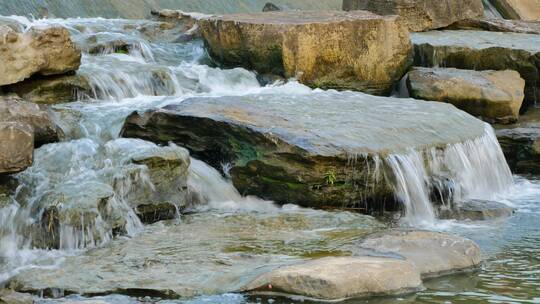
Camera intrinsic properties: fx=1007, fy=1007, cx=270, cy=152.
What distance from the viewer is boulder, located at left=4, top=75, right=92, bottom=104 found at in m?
8.66

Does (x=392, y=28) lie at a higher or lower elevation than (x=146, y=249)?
higher

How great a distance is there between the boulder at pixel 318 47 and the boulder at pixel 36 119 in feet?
9.67

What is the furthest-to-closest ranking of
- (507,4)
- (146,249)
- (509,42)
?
(507,4), (509,42), (146,249)

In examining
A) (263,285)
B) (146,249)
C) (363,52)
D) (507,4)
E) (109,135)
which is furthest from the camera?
(507,4)

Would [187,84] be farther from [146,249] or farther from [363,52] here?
[146,249]

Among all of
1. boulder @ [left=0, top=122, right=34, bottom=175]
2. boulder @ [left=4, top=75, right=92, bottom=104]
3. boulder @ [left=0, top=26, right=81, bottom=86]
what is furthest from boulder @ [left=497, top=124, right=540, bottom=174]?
boulder @ [left=0, top=122, right=34, bottom=175]

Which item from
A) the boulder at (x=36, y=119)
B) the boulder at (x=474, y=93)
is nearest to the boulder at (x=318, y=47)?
the boulder at (x=474, y=93)

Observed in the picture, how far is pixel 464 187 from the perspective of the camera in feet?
28.0

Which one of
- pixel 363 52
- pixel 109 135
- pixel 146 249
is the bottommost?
pixel 146 249

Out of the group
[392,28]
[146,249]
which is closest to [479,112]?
[392,28]

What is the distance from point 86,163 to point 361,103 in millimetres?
2822

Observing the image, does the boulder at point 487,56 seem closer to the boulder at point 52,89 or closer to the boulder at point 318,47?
the boulder at point 318,47

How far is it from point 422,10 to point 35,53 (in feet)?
19.4

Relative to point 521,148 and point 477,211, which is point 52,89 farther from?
point 521,148
